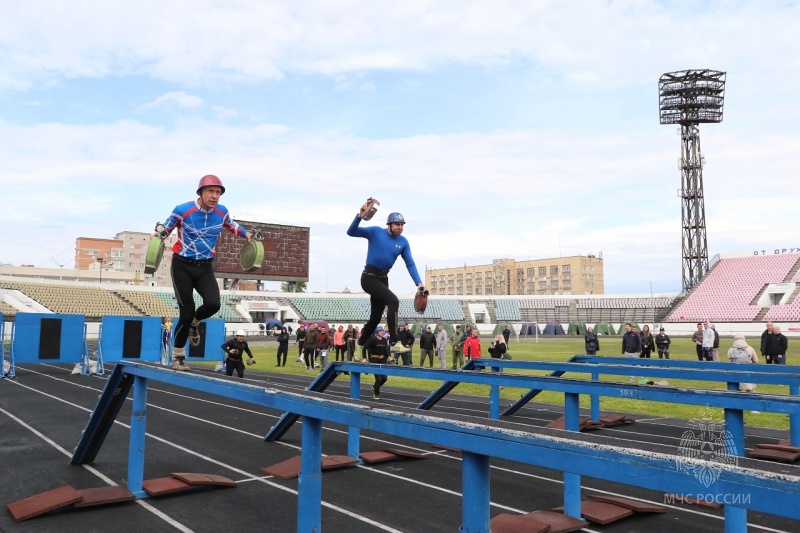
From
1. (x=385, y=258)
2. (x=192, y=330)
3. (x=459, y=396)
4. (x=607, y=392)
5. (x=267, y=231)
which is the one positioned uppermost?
(x=267, y=231)

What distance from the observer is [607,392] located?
Answer: 5559 millimetres

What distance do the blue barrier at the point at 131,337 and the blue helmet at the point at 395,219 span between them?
16114 millimetres

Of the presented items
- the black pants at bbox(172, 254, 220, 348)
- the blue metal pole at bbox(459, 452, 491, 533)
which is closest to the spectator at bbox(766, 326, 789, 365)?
the black pants at bbox(172, 254, 220, 348)

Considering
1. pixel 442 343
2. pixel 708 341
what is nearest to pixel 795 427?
pixel 708 341

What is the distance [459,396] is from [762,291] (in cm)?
5248

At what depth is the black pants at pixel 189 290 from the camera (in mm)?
6020

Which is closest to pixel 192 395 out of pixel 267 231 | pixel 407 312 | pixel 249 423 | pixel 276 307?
pixel 249 423

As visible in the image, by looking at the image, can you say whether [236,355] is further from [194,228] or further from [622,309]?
[622,309]

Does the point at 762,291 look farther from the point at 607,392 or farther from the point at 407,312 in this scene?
the point at 607,392

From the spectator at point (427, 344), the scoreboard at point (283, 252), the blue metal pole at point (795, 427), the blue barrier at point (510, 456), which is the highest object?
the scoreboard at point (283, 252)

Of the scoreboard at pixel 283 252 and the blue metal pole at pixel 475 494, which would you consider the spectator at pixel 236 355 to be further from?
the scoreboard at pixel 283 252

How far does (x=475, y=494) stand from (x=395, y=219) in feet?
15.7

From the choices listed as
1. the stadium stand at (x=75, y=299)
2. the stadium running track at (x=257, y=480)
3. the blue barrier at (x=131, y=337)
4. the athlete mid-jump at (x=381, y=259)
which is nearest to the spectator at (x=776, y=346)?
the stadium running track at (x=257, y=480)

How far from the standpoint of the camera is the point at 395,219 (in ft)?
24.1
